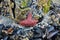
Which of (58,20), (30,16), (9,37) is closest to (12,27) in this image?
(9,37)

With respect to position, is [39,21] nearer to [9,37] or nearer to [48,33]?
[48,33]

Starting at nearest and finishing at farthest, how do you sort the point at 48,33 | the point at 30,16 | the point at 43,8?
1. the point at 48,33
2. the point at 30,16
3. the point at 43,8

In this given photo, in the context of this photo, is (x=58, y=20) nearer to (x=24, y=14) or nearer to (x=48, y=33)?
(x=48, y=33)

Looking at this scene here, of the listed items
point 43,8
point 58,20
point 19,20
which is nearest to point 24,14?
point 19,20

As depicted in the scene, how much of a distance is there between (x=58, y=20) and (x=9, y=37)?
56 cm

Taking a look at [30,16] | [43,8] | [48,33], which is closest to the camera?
[48,33]

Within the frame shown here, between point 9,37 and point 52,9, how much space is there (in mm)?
628

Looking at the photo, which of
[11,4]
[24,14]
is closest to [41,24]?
[24,14]

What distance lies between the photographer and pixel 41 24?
92.3 inches

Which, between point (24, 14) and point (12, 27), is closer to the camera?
point (12, 27)

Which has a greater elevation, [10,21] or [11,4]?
[11,4]

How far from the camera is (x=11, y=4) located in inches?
100

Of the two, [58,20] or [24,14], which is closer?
[58,20]

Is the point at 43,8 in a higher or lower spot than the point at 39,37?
higher
